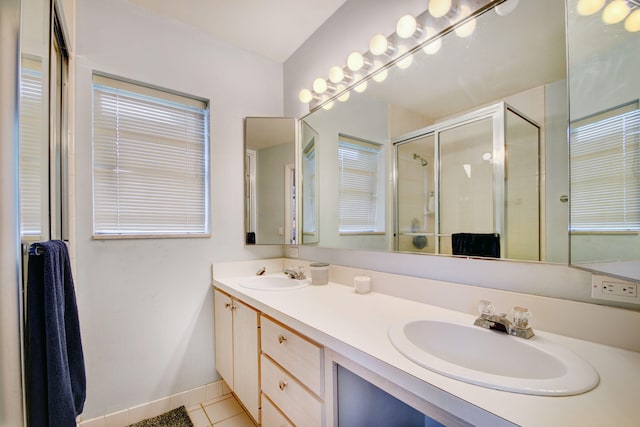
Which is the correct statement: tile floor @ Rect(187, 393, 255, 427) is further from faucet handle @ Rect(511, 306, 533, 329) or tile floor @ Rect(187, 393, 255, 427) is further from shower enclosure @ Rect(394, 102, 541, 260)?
faucet handle @ Rect(511, 306, 533, 329)

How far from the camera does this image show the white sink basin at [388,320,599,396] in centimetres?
61

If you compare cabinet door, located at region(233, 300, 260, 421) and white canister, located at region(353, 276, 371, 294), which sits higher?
white canister, located at region(353, 276, 371, 294)

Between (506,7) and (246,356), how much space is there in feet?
6.39

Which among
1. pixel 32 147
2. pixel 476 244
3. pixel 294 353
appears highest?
pixel 32 147

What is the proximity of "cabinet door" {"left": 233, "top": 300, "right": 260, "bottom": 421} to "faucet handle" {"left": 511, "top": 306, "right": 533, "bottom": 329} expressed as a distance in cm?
108

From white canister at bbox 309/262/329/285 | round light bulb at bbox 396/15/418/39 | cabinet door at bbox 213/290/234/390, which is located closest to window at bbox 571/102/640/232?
round light bulb at bbox 396/15/418/39

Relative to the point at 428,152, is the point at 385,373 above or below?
below

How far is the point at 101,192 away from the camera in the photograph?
162cm

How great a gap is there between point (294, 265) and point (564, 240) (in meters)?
1.64

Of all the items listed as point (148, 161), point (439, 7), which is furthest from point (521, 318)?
point (148, 161)

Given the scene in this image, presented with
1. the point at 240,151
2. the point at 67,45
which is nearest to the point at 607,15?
the point at 240,151

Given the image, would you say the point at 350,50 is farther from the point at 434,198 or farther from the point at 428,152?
the point at 434,198

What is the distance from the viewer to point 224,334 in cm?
179

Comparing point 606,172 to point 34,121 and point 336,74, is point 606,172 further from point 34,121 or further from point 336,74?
point 34,121
